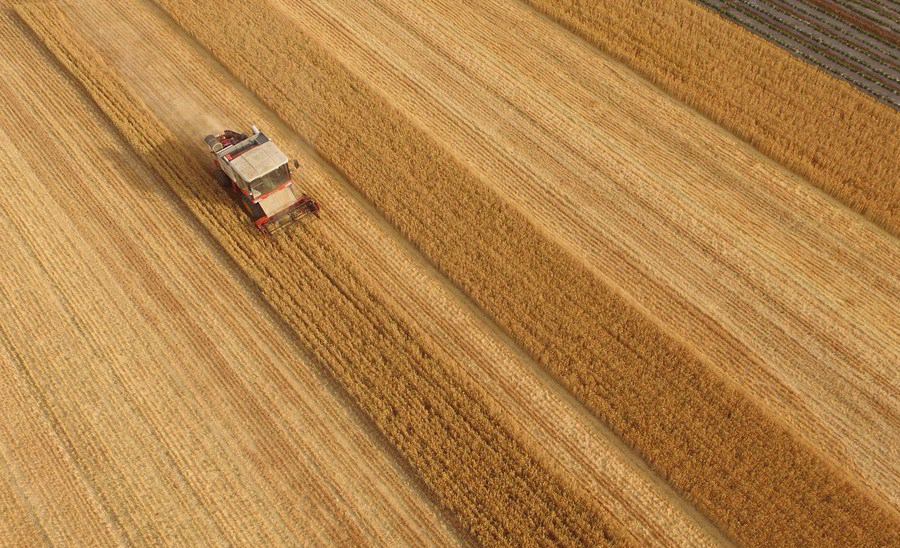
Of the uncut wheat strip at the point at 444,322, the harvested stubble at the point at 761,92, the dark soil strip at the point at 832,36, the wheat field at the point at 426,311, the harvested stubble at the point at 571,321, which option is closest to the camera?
the harvested stubble at the point at 571,321

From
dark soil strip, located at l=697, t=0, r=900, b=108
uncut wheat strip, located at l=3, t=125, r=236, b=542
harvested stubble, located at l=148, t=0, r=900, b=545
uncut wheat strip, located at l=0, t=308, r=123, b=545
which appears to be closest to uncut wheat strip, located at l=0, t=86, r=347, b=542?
uncut wheat strip, located at l=3, t=125, r=236, b=542

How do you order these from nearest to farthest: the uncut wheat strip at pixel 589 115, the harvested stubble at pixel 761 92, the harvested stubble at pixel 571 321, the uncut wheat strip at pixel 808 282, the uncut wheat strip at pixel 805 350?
1. the harvested stubble at pixel 571 321
2. the uncut wheat strip at pixel 805 350
3. the uncut wheat strip at pixel 808 282
4. the uncut wheat strip at pixel 589 115
5. the harvested stubble at pixel 761 92

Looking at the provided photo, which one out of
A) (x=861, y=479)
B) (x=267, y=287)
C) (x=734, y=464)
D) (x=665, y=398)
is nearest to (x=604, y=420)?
(x=665, y=398)

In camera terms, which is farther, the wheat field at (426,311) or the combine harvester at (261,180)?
the combine harvester at (261,180)

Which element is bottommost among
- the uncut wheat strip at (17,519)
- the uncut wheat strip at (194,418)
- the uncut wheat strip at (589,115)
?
the uncut wheat strip at (17,519)

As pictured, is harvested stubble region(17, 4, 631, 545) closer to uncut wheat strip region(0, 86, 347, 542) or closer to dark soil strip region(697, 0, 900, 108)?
uncut wheat strip region(0, 86, 347, 542)

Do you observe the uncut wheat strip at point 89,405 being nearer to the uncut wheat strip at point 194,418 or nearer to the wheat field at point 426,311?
the wheat field at point 426,311

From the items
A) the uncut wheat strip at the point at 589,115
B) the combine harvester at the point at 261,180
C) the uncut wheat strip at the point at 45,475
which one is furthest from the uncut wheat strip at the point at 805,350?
the uncut wheat strip at the point at 45,475
